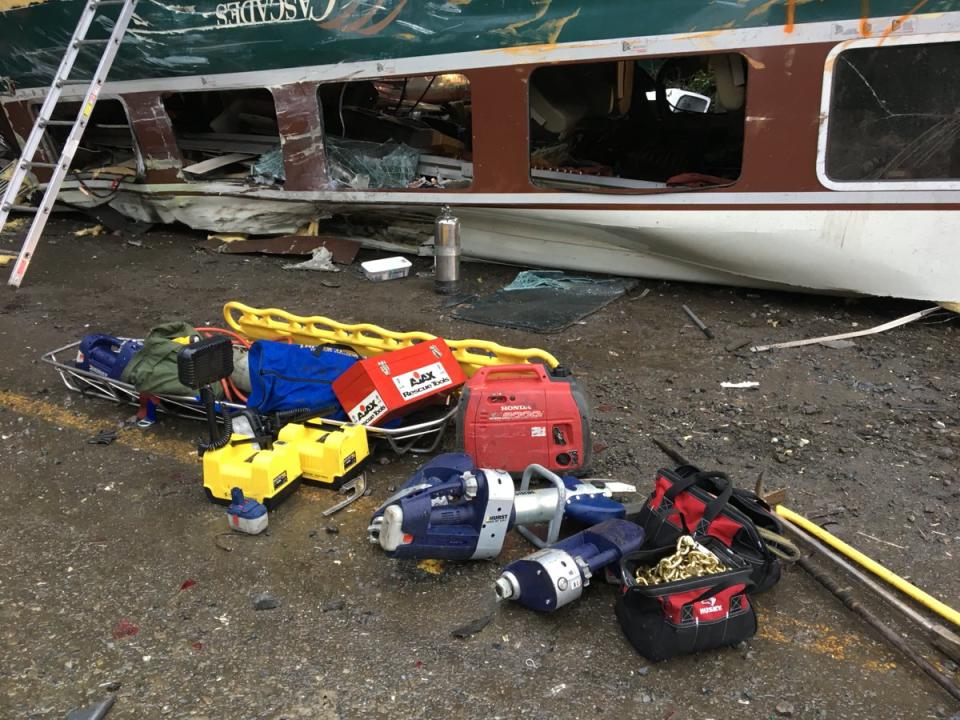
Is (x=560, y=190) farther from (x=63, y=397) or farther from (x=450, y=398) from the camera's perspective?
→ (x=63, y=397)

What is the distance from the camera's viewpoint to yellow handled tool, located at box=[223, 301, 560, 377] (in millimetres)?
4109

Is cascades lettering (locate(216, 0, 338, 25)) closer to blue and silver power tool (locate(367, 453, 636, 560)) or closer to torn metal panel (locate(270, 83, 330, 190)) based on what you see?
torn metal panel (locate(270, 83, 330, 190))

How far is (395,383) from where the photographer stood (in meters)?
3.77

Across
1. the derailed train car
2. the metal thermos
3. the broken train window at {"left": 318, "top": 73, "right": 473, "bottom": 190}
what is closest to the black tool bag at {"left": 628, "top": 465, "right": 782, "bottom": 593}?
the derailed train car

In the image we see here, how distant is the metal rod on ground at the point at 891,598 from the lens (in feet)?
8.44

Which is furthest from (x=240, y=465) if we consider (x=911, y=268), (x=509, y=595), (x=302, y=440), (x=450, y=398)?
(x=911, y=268)

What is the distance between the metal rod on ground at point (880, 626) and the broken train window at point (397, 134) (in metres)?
5.28

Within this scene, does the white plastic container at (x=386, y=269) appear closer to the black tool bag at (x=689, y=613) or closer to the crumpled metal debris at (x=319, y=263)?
the crumpled metal debris at (x=319, y=263)

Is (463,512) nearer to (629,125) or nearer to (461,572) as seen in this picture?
(461,572)

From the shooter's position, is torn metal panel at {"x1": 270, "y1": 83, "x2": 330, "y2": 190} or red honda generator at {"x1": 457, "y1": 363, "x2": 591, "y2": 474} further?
torn metal panel at {"x1": 270, "y1": 83, "x2": 330, "y2": 190}

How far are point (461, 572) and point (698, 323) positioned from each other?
349cm

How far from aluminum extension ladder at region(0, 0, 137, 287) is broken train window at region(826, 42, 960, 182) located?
692cm

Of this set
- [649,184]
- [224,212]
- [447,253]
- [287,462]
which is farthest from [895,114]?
[224,212]

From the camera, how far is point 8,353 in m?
5.62
